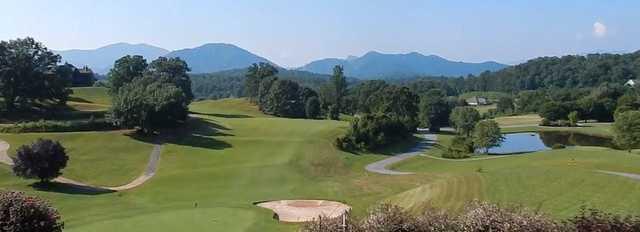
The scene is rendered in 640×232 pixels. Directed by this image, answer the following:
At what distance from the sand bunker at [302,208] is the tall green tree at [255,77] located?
7849 cm

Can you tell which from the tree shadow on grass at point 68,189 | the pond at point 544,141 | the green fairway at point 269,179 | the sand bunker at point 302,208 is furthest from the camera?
the pond at point 544,141

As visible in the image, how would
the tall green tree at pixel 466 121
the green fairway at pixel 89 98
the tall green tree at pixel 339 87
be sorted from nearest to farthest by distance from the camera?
the green fairway at pixel 89 98, the tall green tree at pixel 466 121, the tall green tree at pixel 339 87

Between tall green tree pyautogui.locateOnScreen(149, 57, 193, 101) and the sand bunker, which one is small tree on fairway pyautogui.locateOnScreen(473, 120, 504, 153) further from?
tall green tree pyautogui.locateOnScreen(149, 57, 193, 101)

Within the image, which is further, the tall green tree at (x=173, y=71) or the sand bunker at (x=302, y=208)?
the tall green tree at (x=173, y=71)

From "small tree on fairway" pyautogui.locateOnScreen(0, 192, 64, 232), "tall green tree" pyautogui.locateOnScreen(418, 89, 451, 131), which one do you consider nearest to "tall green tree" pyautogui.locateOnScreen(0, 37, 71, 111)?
"tall green tree" pyautogui.locateOnScreen(418, 89, 451, 131)

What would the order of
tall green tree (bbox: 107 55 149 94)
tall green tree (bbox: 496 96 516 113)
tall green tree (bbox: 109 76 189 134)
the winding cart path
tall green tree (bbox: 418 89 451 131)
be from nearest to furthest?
the winding cart path
tall green tree (bbox: 109 76 189 134)
tall green tree (bbox: 107 55 149 94)
tall green tree (bbox: 418 89 451 131)
tall green tree (bbox: 496 96 516 113)

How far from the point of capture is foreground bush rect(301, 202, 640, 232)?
16500 millimetres

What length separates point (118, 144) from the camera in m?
69.2

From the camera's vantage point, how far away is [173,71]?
372 feet

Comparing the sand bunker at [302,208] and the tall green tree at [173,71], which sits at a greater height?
the tall green tree at [173,71]

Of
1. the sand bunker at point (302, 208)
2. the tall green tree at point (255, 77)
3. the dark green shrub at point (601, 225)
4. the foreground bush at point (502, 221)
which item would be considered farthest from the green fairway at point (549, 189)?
the tall green tree at point (255, 77)

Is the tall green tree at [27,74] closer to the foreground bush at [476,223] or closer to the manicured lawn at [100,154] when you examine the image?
the manicured lawn at [100,154]

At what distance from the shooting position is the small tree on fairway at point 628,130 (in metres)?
64.8

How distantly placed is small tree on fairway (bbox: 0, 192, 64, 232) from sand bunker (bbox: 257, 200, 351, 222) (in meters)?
20.5
